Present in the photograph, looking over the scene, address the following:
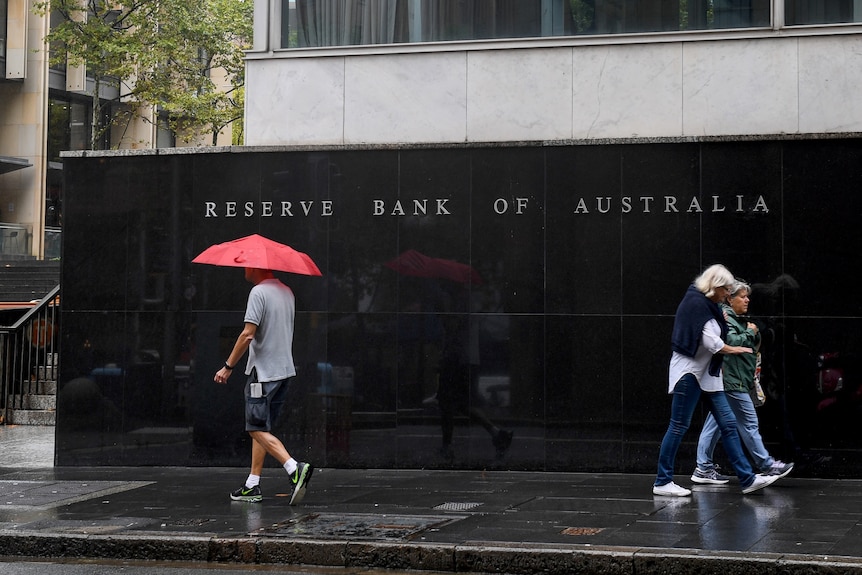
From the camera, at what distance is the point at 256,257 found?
9.21 m

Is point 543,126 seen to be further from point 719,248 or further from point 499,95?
point 719,248

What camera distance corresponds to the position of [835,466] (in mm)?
10477

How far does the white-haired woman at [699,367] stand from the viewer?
30.0 ft

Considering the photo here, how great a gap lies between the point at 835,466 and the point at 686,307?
251cm

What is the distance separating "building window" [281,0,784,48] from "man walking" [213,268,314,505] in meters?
3.73

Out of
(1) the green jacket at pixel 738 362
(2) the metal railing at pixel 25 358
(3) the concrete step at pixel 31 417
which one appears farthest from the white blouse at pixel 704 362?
(2) the metal railing at pixel 25 358

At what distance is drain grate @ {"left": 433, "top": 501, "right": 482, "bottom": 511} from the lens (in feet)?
28.5

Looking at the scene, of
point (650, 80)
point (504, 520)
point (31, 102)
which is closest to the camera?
point (504, 520)

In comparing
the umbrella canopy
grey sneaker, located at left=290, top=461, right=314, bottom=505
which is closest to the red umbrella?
grey sneaker, located at left=290, top=461, right=314, bottom=505

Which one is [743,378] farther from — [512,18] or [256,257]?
[512,18]

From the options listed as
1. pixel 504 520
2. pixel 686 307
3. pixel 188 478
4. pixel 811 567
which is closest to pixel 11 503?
pixel 188 478

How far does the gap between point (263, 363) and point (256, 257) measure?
85 centimetres

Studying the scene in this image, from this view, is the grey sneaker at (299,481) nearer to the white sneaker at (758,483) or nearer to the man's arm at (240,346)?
the man's arm at (240,346)

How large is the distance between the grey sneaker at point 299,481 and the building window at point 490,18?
494 cm
